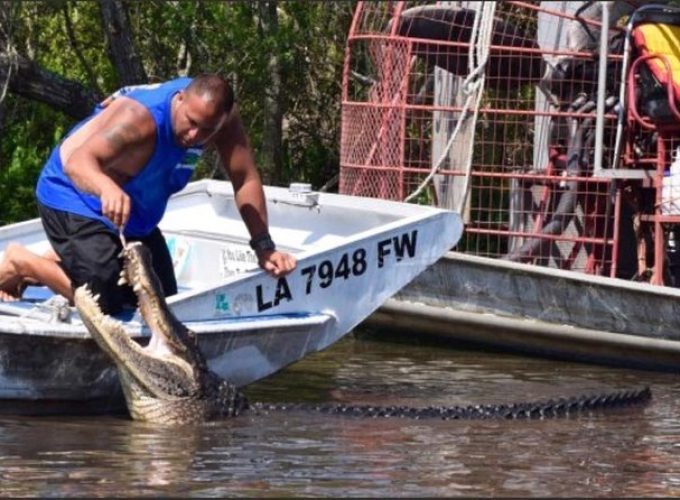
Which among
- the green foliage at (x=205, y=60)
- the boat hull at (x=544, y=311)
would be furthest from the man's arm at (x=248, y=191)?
the green foliage at (x=205, y=60)

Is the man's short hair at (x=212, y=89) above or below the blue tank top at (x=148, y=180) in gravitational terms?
above

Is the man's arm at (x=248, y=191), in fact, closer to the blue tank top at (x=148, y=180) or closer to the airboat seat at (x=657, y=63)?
the blue tank top at (x=148, y=180)

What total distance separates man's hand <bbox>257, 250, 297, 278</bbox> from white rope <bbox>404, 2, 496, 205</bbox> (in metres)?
2.25

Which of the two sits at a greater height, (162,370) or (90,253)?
(90,253)

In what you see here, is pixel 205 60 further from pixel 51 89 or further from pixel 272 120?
pixel 51 89

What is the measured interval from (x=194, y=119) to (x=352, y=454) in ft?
5.82

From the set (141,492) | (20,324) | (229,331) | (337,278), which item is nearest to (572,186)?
(337,278)

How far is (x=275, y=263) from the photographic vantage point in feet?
29.1

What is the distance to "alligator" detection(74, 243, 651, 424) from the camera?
7.98 metres

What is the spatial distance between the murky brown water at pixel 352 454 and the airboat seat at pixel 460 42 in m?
2.41

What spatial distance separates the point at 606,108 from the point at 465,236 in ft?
4.61

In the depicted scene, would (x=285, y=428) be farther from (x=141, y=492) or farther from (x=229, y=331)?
(x=141, y=492)

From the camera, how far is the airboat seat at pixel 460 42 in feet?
36.7

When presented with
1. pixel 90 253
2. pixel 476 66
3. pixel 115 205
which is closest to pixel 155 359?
pixel 90 253
